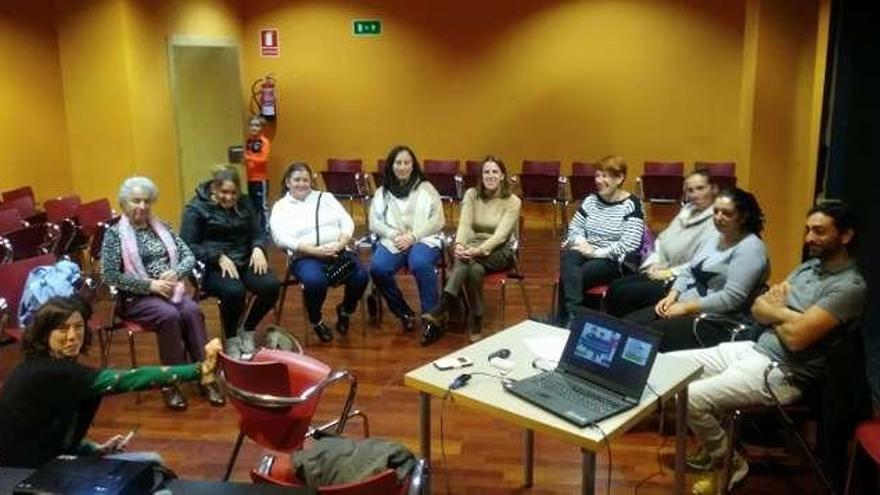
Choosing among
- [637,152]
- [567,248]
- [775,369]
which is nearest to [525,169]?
[637,152]

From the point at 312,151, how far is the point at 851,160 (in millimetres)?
6374

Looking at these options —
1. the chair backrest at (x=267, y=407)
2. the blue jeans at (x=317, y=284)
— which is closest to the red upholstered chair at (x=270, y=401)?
the chair backrest at (x=267, y=407)

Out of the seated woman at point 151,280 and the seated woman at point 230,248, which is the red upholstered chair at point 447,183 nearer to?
the seated woman at point 230,248

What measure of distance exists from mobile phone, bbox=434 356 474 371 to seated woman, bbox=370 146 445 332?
7.61 feet

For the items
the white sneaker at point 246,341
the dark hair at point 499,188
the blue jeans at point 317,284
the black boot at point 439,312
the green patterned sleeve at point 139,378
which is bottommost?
the white sneaker at point 246,341

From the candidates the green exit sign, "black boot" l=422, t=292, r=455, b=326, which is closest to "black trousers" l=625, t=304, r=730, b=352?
"black boot" l=422, t=292, r=455, b=326

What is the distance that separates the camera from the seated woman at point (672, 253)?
14.6 ft

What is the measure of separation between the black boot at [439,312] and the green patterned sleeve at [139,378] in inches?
105

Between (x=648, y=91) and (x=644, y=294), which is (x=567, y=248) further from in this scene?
(x=648, y=91)

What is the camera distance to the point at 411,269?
532 centimetres

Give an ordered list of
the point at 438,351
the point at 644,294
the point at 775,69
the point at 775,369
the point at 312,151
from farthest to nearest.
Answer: the point at 312,151 < the point at 775,69 < the point at 438,351 < the point at 644,294 < the point at 775,369

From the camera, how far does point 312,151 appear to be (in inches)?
382

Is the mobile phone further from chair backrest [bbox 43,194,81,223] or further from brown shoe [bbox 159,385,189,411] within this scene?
chair backrest [bbox 43,194,81,223]

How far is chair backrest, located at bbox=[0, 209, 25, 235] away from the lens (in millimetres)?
5578
